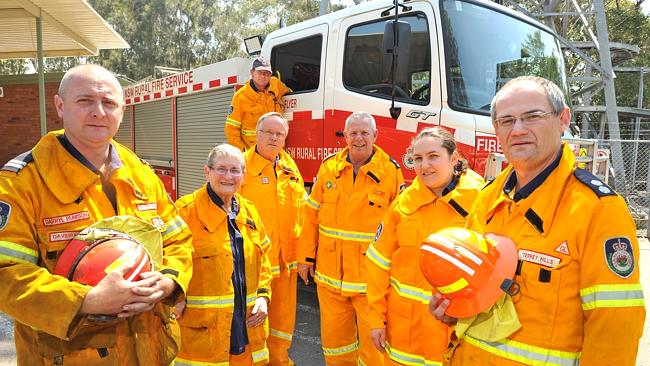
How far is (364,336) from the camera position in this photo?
2.93m

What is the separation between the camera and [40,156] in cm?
165

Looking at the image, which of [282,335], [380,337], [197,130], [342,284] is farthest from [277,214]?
[197,130]

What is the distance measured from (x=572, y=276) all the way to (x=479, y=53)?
8.30 feet

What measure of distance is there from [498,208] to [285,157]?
215 cm

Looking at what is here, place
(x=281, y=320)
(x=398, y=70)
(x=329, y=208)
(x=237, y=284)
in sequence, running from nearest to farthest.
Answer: (x=237, y=284) → (x=329, y=208) → (x=281, y=320) → (x=398, y=70)

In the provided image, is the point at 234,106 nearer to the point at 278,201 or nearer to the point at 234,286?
the point at 278,201

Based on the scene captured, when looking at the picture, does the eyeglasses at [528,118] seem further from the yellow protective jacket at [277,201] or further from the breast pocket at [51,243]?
the yellow protective jacket at [277,201]

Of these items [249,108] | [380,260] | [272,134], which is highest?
[249,108]

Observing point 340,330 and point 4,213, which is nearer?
point 4,213

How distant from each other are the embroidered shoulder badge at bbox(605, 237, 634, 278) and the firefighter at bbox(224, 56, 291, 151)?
11.6 ft

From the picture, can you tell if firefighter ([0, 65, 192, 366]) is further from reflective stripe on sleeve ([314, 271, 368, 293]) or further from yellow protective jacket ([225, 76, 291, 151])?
yellow protective jacket ([225, 76, 291, 151])

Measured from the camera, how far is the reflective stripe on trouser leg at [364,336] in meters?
2.87

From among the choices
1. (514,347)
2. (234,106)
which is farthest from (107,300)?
(234,106)

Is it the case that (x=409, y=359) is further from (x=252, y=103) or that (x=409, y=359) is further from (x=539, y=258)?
(x=252, y=103)
